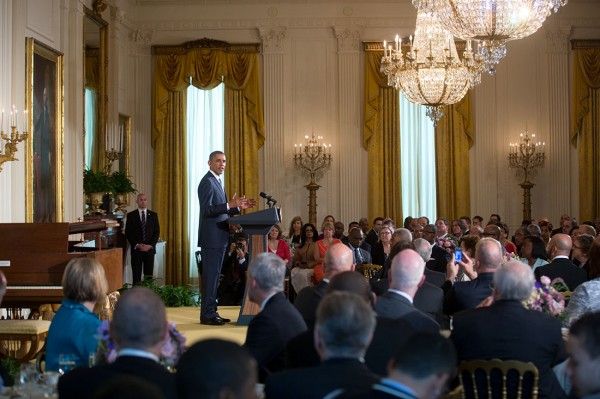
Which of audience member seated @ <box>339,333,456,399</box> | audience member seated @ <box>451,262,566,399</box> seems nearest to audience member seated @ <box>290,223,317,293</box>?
audience member seated @ <box>451,262,566,399</box>

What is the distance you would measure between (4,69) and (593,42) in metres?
11.3

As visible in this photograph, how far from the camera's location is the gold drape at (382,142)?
17031 millimetres

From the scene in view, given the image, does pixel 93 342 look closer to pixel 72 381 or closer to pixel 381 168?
pixel 72 381

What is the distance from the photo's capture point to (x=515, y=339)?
4.36 meters

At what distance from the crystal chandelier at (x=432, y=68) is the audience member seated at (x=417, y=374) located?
29.5ft

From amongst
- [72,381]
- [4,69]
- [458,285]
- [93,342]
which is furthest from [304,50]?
[72,381]

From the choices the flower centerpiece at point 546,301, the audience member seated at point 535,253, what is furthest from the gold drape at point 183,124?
the flower centerpiece at point 546,301

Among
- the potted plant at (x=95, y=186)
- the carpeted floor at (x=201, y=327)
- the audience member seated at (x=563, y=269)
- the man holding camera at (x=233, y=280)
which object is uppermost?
the potted plant at (x=95, y=186)

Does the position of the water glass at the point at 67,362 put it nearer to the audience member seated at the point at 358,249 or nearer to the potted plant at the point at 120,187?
the audience member seated at the point at 358,249

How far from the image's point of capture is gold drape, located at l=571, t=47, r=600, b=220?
1697 cm

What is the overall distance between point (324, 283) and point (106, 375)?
8.83 ft

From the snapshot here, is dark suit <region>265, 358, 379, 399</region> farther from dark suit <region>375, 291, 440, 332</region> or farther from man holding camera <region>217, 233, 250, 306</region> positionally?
man holding camera <region>217, 233, 250, 306</region>

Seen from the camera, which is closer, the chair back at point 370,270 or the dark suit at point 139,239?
the chair back at point 370,270

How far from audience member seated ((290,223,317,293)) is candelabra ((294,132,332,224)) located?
169 inches
